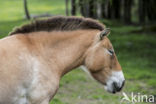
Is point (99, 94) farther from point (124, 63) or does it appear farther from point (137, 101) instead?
point (124, 63)

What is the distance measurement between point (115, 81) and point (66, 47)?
972 mm

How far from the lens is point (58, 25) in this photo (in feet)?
19.8

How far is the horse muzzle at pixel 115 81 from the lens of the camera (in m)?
6.16

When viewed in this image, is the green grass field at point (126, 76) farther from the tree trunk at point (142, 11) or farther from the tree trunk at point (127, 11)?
the tree trunk at point (127, 11)

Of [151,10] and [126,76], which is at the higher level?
[126,76]

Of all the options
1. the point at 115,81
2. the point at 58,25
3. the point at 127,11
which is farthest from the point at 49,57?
the point at 127,11

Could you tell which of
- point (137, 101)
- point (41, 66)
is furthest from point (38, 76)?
point (137, 101)

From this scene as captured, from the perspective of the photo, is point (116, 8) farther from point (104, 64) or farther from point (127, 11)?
point (104, 64)

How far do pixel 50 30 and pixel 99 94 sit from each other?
5030 millimetres

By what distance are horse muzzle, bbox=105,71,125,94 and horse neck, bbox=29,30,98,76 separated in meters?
0.56

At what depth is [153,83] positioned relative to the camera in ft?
40.6

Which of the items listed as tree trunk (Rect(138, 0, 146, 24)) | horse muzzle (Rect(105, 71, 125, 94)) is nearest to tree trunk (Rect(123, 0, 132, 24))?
tree trunk (Rect(138, 0, 146, 24))

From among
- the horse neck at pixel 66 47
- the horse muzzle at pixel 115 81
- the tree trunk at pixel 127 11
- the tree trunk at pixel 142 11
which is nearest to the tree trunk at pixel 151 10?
the tree trunk at pixel 142 11

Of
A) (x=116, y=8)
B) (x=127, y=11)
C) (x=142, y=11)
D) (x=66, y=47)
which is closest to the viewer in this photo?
(x=66, y=47)
